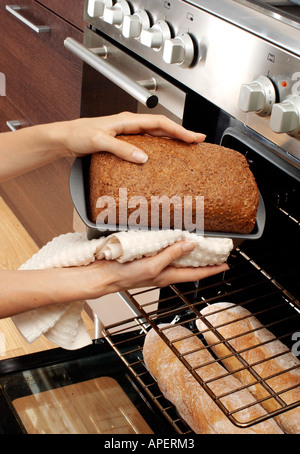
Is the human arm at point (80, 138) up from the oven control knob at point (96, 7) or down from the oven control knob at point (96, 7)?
down

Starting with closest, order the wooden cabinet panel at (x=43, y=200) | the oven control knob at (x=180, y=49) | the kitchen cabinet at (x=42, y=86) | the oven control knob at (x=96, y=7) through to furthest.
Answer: the oven control knob at (x=180, y=49), the oven control knob at (x=96, y=7), the kitchen cabinet at (x=42, y=86), the wooden cabinet panel at (x=43, y=200)

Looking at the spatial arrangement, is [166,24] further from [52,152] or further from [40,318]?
[40,318]

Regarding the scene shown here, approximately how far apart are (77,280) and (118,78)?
59 cm

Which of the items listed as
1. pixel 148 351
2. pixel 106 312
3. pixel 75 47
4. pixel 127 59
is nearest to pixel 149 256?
pixel 148 351

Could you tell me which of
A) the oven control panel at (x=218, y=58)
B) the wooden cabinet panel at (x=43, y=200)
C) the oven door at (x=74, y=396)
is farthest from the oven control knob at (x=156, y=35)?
the wooden cabinet panel at (x=43, y=200)

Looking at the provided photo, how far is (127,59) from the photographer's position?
53.3 inches

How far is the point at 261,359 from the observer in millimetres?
1068

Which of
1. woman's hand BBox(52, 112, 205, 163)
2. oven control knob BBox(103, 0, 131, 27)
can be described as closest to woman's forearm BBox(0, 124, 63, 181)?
woman's hand BBox(52, 112, 205, 163)

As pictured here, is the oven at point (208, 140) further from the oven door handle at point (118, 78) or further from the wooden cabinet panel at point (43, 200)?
the wooden cabinet panel at point (43, 200)

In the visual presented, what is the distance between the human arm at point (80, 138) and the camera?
90 cm

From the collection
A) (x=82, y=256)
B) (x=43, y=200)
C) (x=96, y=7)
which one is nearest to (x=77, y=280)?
(x=82, y=256)

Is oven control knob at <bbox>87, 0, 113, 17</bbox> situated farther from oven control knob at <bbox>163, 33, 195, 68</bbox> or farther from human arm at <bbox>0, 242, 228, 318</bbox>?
human arm at <bbox>0, 242, 228, 318</bbox>

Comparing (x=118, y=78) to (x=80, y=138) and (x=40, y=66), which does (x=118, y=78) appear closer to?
(x=80, y=138)

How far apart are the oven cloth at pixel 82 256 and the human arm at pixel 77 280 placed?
0.01 metres
